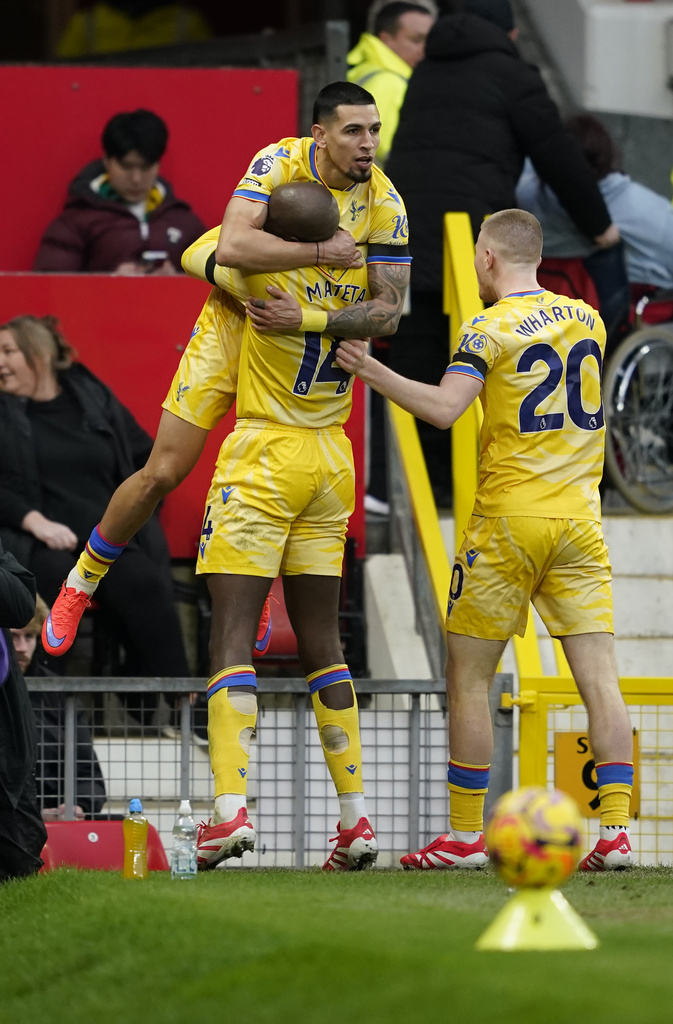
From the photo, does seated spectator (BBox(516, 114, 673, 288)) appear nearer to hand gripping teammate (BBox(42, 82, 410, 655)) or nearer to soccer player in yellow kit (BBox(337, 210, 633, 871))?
soccer player in yellow kit (BBox(337, 210, 633, 871))

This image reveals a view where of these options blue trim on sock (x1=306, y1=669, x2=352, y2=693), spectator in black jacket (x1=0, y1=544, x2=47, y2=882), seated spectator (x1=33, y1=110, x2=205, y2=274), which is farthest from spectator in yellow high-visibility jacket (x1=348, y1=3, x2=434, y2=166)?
spectator in black jacket (x1=0, y1=544, x2=47, y2=882)

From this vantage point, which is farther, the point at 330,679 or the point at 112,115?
the point at 112,115

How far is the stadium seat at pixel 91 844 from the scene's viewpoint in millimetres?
5762

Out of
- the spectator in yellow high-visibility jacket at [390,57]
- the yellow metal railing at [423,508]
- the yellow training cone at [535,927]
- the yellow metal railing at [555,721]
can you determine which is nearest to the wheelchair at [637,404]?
the yellow metal railing at [423,508]

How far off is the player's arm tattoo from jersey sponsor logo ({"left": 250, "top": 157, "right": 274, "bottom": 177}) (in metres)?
0.44

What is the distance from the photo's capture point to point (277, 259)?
195 inches

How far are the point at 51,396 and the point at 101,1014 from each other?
4.81m

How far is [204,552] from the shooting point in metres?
5.12

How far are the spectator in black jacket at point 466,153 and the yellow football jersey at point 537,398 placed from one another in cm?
293

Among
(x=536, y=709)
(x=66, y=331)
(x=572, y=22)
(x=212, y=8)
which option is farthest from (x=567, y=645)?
(x=212, y=8)

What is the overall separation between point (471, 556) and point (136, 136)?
445 cm

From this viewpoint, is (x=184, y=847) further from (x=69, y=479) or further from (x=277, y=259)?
(x=69, y=479)

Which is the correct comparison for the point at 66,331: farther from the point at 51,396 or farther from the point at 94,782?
the point at 94,782

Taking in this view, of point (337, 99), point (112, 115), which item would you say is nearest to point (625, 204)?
point (112, 115)
